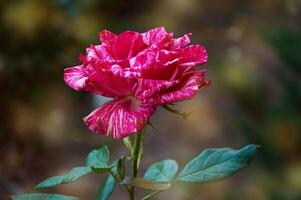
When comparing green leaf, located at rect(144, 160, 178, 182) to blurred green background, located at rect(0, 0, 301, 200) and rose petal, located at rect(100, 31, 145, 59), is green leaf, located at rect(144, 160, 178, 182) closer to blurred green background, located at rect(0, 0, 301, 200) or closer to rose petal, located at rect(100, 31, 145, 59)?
rose petal, located at rect(100, 31, 145, 59)

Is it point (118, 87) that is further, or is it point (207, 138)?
point (207, 138)

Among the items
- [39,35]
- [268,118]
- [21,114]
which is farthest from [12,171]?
[268,118]

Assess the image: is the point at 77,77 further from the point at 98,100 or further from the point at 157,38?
the point at 98,100

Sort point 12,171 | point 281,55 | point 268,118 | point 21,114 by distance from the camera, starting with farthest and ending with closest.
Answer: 1. point 21,114
2. point 12,171
3. point 281,55
4. point 268,118

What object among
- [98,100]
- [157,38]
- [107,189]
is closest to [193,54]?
[157,38]

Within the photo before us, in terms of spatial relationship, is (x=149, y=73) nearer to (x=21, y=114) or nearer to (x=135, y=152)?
(x=135, y=152)

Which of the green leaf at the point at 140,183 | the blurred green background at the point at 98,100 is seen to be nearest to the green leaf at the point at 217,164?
the green leaf at the point at 140,183

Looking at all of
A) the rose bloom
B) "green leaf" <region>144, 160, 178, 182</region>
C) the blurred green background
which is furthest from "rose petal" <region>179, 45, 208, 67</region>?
the blurred green background
